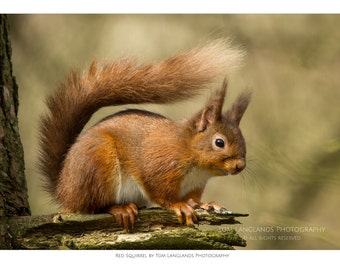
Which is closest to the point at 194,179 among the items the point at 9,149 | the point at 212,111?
the point at 212,111

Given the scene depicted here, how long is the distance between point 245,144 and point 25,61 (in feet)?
4.33

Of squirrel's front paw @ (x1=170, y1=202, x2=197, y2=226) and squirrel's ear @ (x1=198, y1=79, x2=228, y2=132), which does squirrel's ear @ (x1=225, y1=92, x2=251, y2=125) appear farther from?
squirrel's front paw @ (x1=170, y1=202, x2=197, y2=226)

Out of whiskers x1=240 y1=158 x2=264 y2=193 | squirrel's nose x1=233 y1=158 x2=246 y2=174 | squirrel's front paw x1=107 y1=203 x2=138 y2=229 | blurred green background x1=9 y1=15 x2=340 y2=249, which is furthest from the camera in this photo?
blurred green background x1=9 y1=15 x2=340 y2=249

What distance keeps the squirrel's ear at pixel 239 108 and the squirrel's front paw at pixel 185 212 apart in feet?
1.72

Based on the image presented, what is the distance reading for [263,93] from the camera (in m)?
3.40

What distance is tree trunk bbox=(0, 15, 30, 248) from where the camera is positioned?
9.68 feet

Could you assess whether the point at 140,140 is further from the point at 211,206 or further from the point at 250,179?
the point at 250,179

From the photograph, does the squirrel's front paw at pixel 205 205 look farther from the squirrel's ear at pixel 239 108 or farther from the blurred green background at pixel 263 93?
the squirrel's ear at pixel 239 108

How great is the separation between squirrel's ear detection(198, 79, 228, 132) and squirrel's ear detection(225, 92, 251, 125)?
0.29 feet

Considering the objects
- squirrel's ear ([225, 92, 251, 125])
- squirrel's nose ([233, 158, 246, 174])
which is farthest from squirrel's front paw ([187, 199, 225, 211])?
squirrel's ear ([225, 92, 251, 125])

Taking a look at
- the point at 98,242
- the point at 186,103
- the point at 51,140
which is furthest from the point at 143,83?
the point at 98,242

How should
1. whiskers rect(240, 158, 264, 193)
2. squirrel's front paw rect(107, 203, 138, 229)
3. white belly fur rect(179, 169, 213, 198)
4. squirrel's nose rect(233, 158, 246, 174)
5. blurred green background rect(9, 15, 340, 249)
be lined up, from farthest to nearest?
blurred green background rect(9, 15, 340, 249) → whiskers rect(240, 158, 264, 193) → white belly fur rect(179, 169, 213, 198) → squirrel's nose rect(233, 158, 246, 174) → squirrel's front paw rect(107, 203, 138, 229)

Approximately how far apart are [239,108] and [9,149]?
1.19 metres

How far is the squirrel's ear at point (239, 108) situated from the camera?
3037mm
